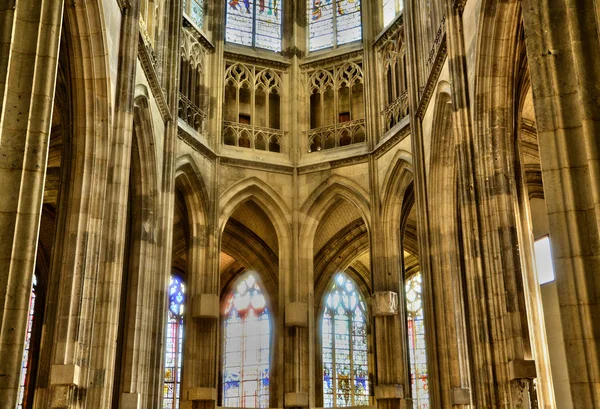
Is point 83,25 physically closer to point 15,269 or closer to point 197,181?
point 15,269

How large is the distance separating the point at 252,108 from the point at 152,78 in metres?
5.64

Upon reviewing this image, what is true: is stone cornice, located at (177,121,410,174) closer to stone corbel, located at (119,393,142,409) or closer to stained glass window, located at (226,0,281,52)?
stained glass window, located at (226,0,281,52)

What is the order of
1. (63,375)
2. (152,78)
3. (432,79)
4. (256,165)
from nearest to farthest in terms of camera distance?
(63,375)
(152,78)
(432,79)
(256,165)

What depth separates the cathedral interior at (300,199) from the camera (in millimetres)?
8336

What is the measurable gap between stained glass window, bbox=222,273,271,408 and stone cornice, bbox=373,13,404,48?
7.81m

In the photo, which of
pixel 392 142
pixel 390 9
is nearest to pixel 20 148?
pixel 392 142

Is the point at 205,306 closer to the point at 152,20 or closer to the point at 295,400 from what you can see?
the point at 295,400

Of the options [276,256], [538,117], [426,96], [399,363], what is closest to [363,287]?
[276,256]

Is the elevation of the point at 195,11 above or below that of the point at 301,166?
above

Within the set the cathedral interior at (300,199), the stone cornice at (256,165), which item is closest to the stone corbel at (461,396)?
the cathedral interior at (300,199)

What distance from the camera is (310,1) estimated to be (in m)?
23.2

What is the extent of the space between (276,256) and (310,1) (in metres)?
7.24

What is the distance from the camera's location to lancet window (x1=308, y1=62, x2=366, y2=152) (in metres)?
21.4

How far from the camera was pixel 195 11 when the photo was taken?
21234 mm
